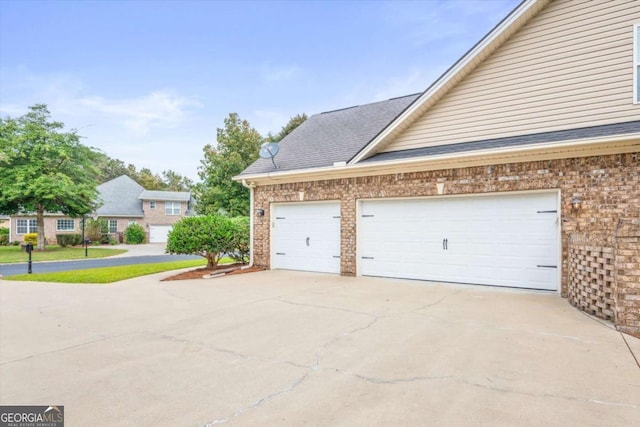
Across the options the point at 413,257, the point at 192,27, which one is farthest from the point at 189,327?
the point at 192,27

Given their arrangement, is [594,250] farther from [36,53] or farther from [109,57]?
[36,53]

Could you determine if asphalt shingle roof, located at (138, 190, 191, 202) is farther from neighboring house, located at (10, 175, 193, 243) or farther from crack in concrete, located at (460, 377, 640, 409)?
crack in concrete, located at (460, 377, 640, 409)

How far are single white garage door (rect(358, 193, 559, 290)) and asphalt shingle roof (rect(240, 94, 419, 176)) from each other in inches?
77.6

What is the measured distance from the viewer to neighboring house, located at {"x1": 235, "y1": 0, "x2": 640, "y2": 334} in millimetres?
6152

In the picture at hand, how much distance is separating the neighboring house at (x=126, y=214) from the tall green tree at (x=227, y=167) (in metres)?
9.97

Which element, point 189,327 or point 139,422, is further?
point 189,327

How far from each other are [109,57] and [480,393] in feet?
58.0

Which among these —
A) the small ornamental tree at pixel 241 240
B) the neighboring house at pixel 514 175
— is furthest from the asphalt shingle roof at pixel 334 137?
the small ornamental tree at pixel 241 240

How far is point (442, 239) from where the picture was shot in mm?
8164

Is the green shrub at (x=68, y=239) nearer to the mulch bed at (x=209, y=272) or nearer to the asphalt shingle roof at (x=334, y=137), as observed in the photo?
the mulch bed at (x=209, y=272)

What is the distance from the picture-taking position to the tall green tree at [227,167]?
24.2 m

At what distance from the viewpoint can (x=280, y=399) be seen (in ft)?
9.36

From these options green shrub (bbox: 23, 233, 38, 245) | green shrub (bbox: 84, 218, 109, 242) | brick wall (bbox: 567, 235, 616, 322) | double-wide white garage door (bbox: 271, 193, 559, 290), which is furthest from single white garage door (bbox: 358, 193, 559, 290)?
green shrub (bbox: 23, 233, 38, 245)

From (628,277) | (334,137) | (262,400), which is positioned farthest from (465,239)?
(262,400)
